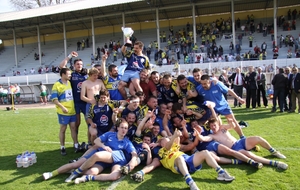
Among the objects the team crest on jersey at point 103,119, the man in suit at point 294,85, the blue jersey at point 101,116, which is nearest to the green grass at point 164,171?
the blue jersey at point 101,116

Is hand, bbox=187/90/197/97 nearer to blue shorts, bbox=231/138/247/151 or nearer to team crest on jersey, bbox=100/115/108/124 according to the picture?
blue shorts, bbox=231/138/247/151

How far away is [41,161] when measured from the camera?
5727 millimetres

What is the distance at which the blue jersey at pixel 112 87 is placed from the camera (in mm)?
6445

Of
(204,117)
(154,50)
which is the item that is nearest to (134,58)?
(204,117)

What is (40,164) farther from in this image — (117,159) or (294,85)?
(294,85)

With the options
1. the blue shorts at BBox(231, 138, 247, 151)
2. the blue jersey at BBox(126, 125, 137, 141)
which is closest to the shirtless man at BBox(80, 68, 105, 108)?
the blue jersey at BBox(126, 125, 137, 141)

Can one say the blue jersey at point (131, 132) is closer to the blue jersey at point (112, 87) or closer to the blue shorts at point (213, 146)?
the blue jersey at point (112, 87)

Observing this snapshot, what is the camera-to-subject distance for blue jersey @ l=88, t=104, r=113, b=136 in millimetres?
5746

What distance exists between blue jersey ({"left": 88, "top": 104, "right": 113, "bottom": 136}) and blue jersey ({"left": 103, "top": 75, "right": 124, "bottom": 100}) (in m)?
0.66

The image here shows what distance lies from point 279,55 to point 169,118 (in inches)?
759

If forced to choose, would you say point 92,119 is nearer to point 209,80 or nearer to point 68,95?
point 68,95

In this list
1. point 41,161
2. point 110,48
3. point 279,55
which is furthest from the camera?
point 110,48

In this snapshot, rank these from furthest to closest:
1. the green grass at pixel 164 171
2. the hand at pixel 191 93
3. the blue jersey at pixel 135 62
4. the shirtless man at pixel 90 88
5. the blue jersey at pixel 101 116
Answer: the blue jersey at pixel 135 62, the hand at pixel 191 93, the shirtless man at pixel 90 88, the blue jersey at pixel 101 116, the green grass at pixel 164 171

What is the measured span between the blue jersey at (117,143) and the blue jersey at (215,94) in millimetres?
2129
